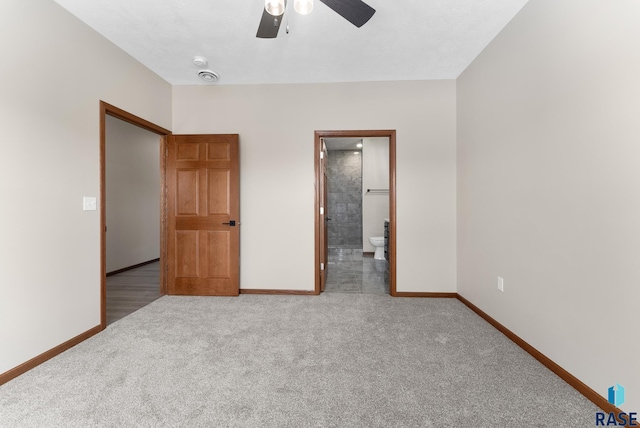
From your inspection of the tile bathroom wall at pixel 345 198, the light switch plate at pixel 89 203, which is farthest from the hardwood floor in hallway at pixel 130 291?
the tile bathroom wall at pixel 345 198

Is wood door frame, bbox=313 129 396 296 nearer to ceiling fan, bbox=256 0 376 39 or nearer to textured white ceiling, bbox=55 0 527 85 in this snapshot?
textured white ceiling, bbox=55 0 527 85

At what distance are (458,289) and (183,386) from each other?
2.98m

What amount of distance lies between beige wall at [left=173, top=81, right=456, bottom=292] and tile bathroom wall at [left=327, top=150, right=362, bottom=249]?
12.3ft

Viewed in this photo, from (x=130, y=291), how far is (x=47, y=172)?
2085mm

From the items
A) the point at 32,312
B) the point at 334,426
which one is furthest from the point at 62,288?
the point at 334,426

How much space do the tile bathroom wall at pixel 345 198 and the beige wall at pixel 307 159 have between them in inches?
148

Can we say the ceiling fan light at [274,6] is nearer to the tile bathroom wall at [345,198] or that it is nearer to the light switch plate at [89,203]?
the light switch plate at [89,203]

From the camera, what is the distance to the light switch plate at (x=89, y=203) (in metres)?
2.20

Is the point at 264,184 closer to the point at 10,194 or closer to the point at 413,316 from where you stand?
the point at 10,194

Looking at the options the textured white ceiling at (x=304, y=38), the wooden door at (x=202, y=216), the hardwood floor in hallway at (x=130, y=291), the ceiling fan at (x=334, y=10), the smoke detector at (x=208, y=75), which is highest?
the textured white ceiling at (x=304, y=38)

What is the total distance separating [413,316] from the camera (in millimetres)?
2645

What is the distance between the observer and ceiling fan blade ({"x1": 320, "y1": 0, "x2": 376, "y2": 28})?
1.49 metres

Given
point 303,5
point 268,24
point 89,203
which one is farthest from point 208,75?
point 303,5

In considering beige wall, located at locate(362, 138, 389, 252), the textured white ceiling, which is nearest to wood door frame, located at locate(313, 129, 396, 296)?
the textured white ceiling
